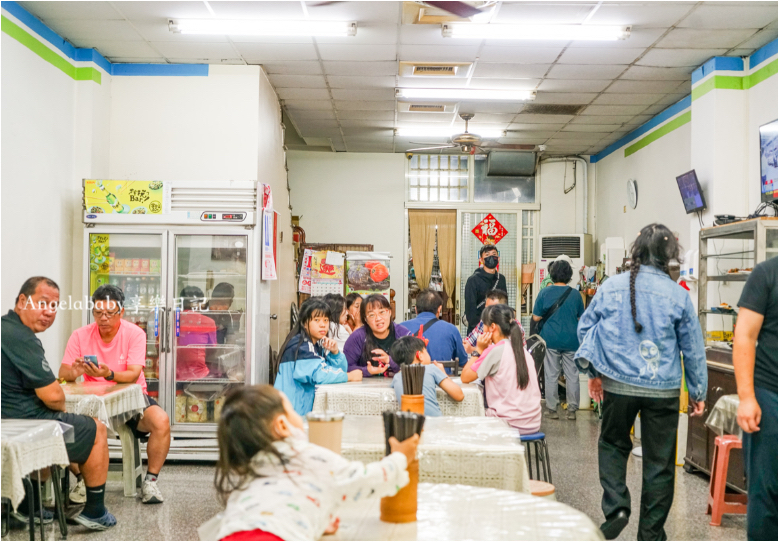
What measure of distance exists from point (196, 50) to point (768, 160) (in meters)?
4.64

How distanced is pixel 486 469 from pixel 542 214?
307 inches

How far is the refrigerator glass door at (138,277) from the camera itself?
5.23 m

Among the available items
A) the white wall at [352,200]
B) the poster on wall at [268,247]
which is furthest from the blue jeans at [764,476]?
the white wall at [352,200]

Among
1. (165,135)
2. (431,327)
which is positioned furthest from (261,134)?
(431,327)

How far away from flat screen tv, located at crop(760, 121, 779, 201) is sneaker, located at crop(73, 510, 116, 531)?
196 inches

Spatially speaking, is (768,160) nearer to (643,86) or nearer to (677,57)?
(677,57)

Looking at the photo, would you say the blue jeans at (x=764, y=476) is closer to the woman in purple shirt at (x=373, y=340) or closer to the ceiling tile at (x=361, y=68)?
the woman in purple shirt at (x=373, y=340)

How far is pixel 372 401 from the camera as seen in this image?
320 centimetres

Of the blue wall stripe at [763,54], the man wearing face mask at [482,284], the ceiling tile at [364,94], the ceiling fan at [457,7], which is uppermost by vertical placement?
the ceiling tile at [364,94]

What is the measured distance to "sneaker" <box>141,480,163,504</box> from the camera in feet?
13.0

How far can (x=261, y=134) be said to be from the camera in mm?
5797

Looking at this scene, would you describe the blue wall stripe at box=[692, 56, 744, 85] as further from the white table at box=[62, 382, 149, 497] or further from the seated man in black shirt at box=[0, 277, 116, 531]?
the seated man in black shirt at box=[0, 277, 116, 531]

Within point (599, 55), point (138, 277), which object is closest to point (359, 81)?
point (599, 55)

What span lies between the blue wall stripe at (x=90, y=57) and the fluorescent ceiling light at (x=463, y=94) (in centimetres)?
200
